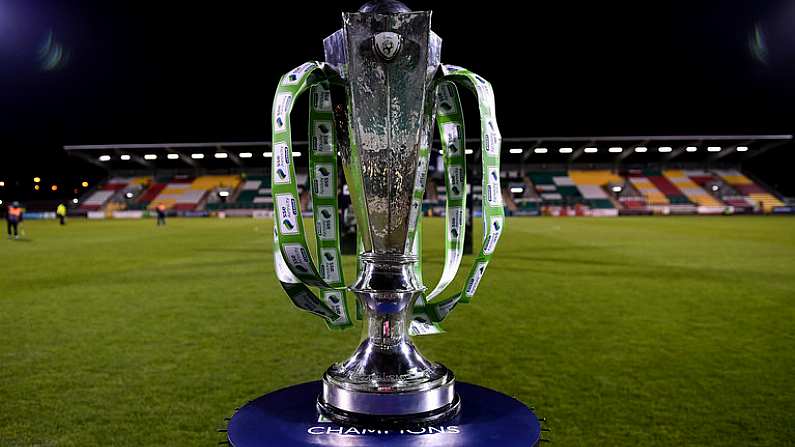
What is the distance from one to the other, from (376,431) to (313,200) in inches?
25.5

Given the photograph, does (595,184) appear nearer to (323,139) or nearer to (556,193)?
(556,193)

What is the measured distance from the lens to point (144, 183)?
45.3m

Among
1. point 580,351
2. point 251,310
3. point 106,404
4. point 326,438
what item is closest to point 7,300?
point 251,310

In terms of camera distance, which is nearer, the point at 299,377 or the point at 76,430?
the point at 76,430

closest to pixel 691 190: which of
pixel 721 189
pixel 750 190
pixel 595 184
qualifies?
pixel 721 189

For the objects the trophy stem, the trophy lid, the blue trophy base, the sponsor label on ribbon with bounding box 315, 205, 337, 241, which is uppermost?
the trophy lid

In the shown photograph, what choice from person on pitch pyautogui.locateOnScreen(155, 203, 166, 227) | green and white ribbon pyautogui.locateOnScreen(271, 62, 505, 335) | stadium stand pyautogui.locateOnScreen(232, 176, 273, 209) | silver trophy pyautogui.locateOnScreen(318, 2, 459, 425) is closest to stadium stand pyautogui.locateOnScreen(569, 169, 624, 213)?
stadium stand pyautogui.locateOnScreen(232, 176, 273, 209)

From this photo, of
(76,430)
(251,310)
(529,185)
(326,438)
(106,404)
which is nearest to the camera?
(326,438)

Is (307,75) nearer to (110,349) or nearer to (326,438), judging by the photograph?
(326,438)

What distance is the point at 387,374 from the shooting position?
1.44 metres

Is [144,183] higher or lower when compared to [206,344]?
higher

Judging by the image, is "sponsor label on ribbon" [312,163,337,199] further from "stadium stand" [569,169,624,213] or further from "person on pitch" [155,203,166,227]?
"stadium stand" [569,169,624,213]

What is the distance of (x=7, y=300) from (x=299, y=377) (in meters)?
5.08

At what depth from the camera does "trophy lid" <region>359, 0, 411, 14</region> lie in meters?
1.36
